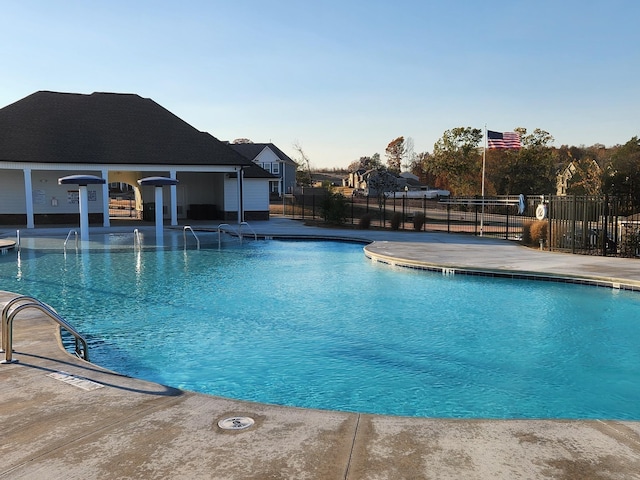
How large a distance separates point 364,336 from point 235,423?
180 inches

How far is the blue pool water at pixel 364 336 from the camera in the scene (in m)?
6.21

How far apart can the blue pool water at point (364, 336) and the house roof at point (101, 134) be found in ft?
45.8

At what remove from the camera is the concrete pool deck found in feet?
11.0

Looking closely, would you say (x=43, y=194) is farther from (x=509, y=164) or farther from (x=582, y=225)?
(x=509, y=164)

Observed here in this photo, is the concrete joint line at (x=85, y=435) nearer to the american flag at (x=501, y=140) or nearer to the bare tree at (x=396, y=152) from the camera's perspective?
the american flag at (x=501, y=140)

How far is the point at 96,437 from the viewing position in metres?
3.83

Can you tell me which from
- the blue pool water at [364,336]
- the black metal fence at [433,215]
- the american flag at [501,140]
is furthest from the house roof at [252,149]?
the blue pool water at [364,336]

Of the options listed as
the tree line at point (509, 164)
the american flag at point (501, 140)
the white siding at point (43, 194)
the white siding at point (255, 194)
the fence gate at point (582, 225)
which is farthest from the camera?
the tree line at point (509, 164)

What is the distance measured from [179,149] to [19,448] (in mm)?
27528

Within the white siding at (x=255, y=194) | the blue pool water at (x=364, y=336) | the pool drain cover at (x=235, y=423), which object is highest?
the white siding at (x=255, y=194)

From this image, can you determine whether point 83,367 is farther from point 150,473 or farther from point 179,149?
point 179,149

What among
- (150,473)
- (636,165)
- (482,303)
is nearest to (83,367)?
(150,473)

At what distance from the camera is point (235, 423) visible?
410 centimetres

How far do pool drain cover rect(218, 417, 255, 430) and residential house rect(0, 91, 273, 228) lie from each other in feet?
82.6
